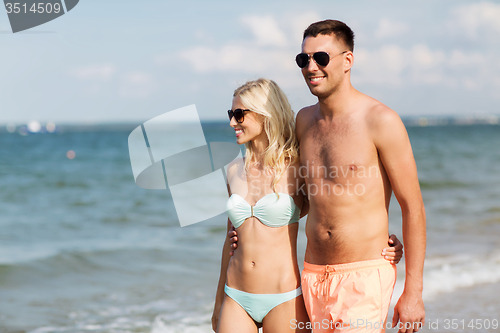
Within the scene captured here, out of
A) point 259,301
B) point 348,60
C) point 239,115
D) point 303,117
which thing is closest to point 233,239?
point 259,301

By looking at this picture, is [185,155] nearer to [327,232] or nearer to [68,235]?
[68,235]

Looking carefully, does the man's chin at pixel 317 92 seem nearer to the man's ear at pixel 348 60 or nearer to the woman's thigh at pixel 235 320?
the man's ear at pixel 348 60

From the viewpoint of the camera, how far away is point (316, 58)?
103 inches

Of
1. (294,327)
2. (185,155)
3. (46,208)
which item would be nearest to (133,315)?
(294,327)

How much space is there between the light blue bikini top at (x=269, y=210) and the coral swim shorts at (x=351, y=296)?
15.0 inches

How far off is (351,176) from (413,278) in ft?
2.17

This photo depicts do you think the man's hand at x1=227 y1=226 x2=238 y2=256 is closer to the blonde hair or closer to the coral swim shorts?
the blonde hair

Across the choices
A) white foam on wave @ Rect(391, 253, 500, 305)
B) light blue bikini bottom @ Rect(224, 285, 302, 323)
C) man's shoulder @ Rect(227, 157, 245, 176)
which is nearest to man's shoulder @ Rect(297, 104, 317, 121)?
man's shoulder @ Rect(227, 157, 245, 176)

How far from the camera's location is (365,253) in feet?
8.63

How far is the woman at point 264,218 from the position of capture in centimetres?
278

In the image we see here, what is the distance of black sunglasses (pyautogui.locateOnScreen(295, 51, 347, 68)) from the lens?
102 inches

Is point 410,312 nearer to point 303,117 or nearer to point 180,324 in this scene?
point 303,117

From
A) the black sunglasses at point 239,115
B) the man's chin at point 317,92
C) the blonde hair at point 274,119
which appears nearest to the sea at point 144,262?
the blonde hair at point 274,119

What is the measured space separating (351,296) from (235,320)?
0.73 m
